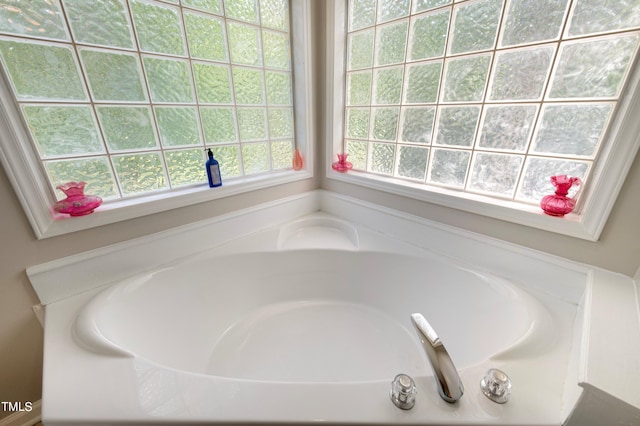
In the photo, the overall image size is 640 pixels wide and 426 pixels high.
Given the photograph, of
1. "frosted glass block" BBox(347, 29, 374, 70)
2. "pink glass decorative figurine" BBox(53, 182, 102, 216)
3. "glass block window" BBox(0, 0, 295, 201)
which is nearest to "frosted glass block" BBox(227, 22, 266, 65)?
"glass block window" BBox(0, 0, 295, 201)

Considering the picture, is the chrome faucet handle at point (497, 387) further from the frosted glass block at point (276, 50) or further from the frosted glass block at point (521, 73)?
the frosted glass block at point (276, 50)

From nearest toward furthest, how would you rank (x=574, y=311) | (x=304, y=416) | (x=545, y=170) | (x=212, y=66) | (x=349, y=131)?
(x=304, y=416) < (x=574, y=311) < (x=545, y=170) < (x=212, y=66) < (x=349, y=131)

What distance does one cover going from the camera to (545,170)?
1.05m

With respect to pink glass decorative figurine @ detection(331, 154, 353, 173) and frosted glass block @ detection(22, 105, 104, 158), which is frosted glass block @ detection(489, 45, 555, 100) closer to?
pink glass decorative figurine @ detection(331, 154, 353, 173)

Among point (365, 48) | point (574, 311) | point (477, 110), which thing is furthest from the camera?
point (365, 48)

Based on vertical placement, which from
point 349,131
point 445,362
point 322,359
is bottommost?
point 322,359

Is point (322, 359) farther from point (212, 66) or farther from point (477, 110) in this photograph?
point (212, 66)

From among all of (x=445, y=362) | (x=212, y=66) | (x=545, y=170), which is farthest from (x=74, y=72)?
(x=545, y=170)

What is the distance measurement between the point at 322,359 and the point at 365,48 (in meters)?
1.81

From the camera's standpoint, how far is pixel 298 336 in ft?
4.52

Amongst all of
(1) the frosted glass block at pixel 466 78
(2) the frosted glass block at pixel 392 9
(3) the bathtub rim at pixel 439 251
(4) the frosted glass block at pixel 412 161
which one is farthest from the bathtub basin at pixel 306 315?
(2) the frosted glass block at pixel 392 9

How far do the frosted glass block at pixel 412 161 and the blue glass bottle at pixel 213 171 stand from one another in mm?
1080

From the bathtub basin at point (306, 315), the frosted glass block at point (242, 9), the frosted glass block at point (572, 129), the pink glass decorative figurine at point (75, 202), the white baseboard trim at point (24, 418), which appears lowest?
the white baseboard trim at point (24, 418)

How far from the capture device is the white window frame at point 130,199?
84 cm
